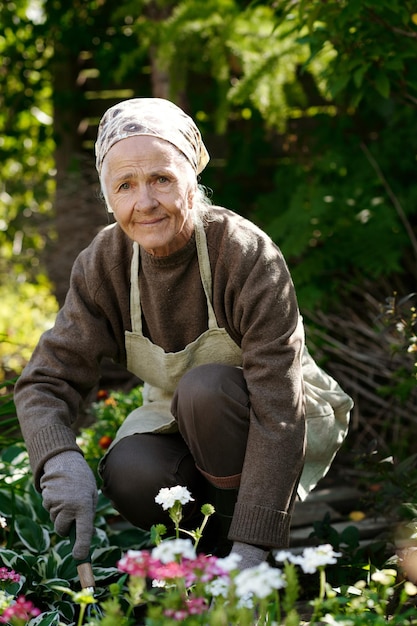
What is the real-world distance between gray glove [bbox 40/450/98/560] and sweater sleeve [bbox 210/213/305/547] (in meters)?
0.29

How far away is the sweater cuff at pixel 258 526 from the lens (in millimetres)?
1616

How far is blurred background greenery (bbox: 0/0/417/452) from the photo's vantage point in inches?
106

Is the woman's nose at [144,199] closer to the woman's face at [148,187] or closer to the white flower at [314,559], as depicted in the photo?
the woman's face at [148,187]

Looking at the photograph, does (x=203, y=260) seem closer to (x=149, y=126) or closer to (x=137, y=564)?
(x=149, y=126)

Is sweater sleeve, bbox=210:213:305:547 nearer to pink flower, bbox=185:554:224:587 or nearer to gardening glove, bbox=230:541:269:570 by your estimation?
gardening glove, bbox=230:541:269:570

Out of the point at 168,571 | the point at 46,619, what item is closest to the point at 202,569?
the point at 168,571

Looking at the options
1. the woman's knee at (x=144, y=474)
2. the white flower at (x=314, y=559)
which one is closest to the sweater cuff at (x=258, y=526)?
the woman's knee at (x=144, y=474)

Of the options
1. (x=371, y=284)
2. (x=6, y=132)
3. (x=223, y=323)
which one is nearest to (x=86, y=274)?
(x=223, y=323)

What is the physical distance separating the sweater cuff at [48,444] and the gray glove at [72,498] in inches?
0.9

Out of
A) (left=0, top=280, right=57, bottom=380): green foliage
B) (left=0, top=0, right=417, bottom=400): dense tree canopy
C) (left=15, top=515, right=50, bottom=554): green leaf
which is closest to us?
(left=15, top=515, right=50, bottom=554): green leaf

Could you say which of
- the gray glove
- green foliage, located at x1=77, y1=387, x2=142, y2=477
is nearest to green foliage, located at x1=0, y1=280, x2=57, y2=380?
green foliage, located at x1=77, y1=387, x2=142, y2=477

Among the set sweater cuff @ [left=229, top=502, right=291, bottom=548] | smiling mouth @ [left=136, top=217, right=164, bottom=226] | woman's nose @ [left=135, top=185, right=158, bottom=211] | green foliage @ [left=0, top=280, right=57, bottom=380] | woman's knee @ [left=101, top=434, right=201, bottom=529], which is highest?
woman's nose @ [left=135, top=185, right=158, bottom=211]

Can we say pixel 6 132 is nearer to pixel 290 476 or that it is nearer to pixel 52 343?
pixel 52 343

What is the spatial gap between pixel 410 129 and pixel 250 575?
278cm
